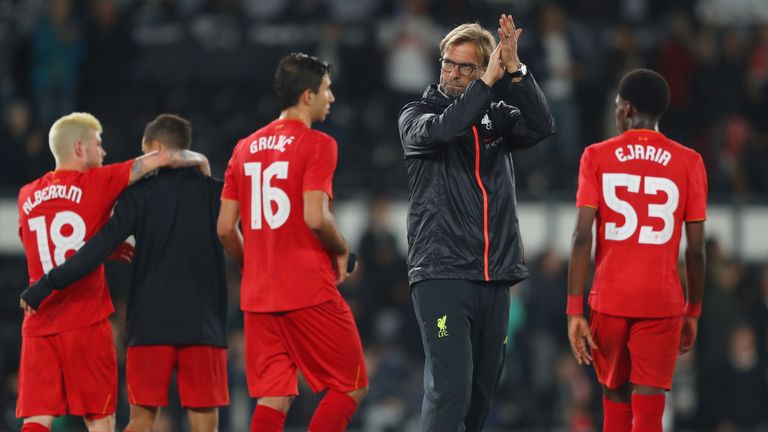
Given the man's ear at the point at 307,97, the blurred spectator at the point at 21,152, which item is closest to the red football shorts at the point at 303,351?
the man's ear at the point at 307,97

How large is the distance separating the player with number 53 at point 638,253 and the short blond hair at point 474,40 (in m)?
0.85

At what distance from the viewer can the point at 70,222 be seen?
7.84 m

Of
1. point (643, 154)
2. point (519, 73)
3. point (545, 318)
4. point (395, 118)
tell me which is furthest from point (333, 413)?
point (395, 118)

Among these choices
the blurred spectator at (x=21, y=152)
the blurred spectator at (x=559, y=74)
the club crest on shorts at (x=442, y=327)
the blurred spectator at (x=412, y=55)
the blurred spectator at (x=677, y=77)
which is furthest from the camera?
the blurred spectator at (x=677, y=77)

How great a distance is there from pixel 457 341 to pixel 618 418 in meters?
1.22

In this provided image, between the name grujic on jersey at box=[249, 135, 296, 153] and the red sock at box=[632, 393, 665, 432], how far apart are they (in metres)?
2.42

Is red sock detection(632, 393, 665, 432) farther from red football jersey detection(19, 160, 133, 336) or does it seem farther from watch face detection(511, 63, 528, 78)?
red football jersey detection(19, 160, 133, 336)

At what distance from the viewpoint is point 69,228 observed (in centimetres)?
784

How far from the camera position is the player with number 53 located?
740cm

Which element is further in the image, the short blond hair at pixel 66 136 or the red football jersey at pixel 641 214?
the short blond hair at pixel 66 136

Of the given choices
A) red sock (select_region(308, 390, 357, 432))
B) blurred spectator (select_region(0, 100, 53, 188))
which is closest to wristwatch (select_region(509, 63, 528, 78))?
red sock (select_region(308, 390, 357, 432))

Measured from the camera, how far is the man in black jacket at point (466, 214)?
6.95 m

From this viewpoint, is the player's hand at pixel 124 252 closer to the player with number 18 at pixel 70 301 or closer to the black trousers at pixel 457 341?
the player with number 18 at pixel 70 301

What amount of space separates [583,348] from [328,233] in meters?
1.58
